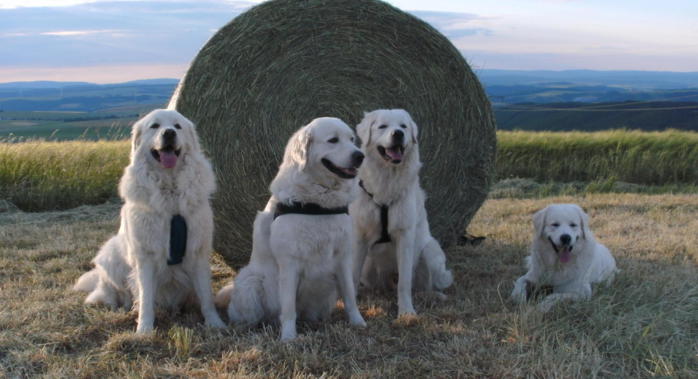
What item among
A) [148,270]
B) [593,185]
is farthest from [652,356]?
[593,185]

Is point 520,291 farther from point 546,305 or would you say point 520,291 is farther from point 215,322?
point 215,322

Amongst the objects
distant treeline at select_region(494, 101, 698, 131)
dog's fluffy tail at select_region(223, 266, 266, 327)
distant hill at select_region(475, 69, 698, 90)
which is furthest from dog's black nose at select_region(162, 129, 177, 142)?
distant hill at select_region(475, 69, 698, 90)

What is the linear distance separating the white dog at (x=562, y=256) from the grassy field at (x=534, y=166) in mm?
4791

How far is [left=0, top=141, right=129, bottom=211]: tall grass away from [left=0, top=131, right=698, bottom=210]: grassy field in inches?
0.4

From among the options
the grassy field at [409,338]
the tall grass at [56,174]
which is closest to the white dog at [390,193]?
the grassy field at [409,338]

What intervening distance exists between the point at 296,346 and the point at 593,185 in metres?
7.13

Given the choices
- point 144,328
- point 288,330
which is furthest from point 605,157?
point 144,328

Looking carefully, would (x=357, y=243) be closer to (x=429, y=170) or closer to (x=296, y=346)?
(x=296, y=346)

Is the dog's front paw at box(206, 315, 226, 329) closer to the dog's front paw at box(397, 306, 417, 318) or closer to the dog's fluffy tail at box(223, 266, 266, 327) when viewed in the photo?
the dog's fluffy tail at box(223, 266, 266, 327)

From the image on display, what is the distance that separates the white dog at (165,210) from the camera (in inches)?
133

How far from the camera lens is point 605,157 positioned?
10133 millimetres

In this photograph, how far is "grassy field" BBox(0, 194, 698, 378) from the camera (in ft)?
9.21

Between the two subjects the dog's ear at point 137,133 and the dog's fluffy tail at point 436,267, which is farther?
the dog's fluffy tail at point 436,267

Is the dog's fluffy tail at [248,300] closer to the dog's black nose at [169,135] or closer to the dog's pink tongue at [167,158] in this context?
the dog's pink tongue at [167,158]
